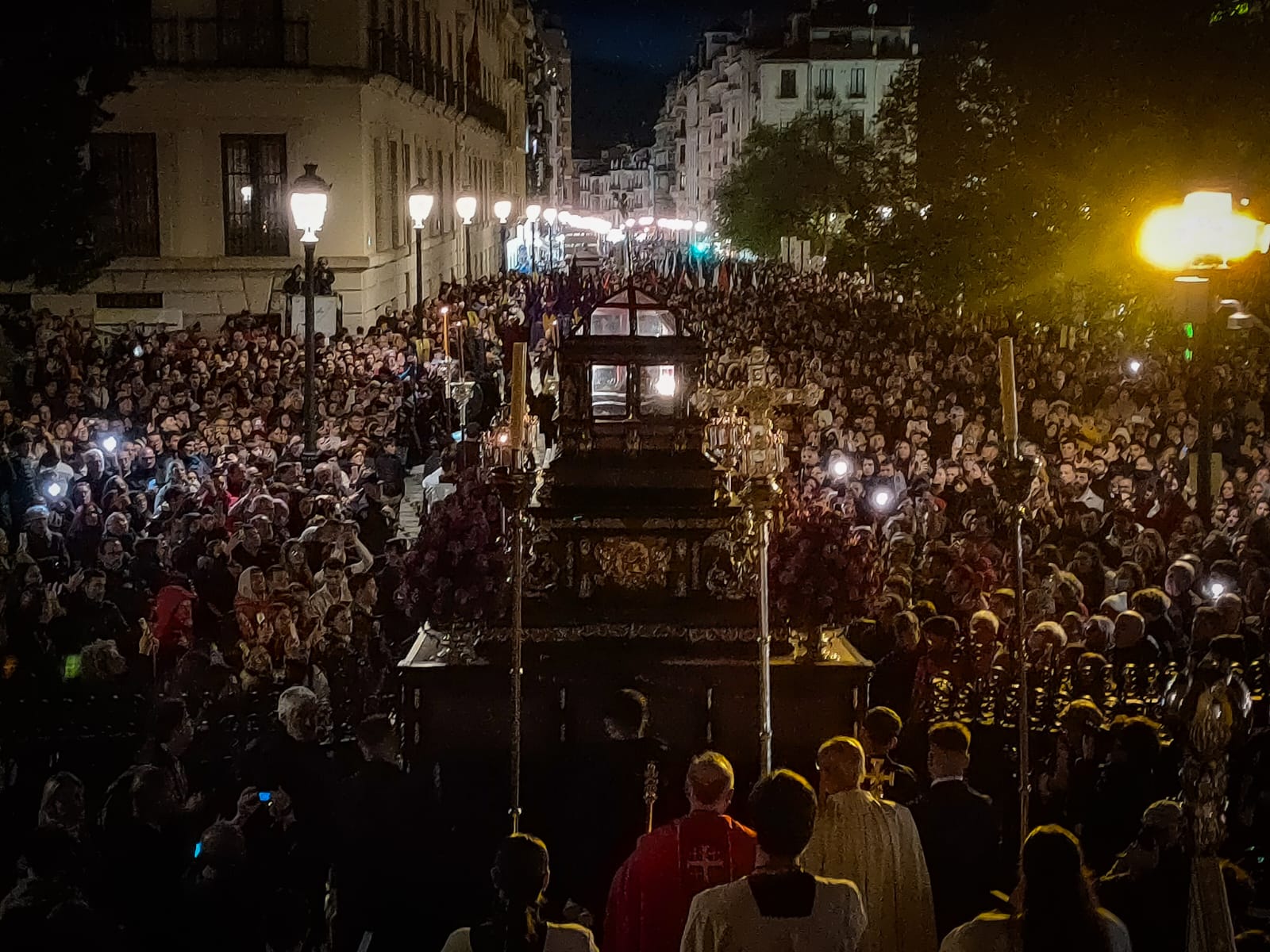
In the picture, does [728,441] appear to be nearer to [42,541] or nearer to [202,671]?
[202,671]

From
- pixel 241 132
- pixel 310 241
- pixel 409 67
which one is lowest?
pixel 310 241

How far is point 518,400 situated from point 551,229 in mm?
88711

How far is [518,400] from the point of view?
26.3ft

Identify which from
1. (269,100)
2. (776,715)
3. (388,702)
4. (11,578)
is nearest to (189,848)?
(388,702)

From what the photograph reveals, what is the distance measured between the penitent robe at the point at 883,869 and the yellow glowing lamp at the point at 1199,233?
167 inches

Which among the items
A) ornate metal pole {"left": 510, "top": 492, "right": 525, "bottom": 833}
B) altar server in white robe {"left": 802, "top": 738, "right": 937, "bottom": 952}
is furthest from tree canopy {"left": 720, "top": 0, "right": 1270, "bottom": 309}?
altar server in white robe {"left": 802, "top": 738, "right": 937, "bottom": 952}

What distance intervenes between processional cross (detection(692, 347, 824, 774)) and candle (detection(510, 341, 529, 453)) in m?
1.22

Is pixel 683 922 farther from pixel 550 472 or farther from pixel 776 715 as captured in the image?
pixel 550 472

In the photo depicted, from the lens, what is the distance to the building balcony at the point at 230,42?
112 ft

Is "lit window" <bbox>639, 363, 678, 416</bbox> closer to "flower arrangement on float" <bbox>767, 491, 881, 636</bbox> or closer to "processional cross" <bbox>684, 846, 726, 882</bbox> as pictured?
"flower arrangement on float" <bbox>767, 491, 881, 636</bbox>

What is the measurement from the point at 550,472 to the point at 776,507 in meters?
1.44

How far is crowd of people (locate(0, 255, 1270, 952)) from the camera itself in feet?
20.5

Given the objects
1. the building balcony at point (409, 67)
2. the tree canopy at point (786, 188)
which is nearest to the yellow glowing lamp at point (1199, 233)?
the building balcony at point (409, 67)

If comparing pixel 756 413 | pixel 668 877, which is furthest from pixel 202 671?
pixel 756 413
